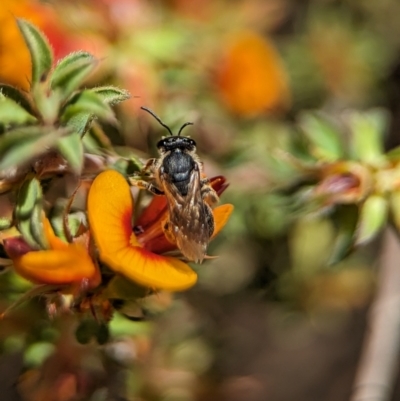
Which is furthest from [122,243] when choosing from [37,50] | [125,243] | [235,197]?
[235,197]

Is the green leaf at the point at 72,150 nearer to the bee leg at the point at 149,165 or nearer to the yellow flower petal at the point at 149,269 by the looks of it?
the yellow flower petal at the point at 149,269

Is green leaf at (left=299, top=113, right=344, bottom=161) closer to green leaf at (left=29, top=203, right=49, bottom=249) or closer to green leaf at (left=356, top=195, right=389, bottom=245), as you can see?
green leaf at (left=356, top=195, right=389, bottom=245)

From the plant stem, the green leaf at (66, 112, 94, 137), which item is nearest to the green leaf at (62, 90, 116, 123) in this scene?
the green leaf at (66, 112, 94, 137)

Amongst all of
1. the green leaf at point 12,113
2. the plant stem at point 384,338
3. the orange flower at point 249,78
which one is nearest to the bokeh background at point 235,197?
the orange flower at point 249,78

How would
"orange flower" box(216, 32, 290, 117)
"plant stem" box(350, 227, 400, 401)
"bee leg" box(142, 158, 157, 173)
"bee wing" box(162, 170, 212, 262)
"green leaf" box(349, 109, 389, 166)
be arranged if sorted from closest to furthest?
"bee wing" box(162, 170, 212, 262) < "bee leg" box(142, 158, 157, 173) < "green leaf" box(349, 109, 389, 166) < "plant stem" box(350, 227, 400, 401) < "orange flower" box(216, 32, 290, 117)

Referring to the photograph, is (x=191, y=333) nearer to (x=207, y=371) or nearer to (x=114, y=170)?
(x=207, y=371)

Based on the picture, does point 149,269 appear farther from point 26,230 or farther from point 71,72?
point 71,72
